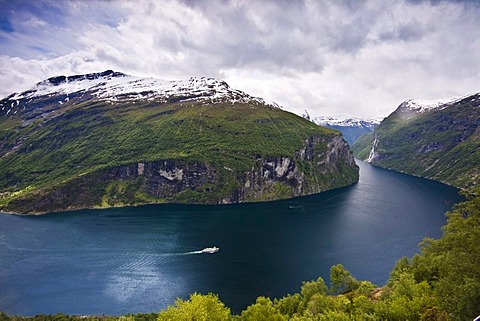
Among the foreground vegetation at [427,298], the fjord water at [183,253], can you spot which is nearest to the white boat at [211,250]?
A: the fjord water at [183,253]

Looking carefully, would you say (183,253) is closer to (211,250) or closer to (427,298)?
(211,250)

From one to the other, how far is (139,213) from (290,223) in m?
85.9

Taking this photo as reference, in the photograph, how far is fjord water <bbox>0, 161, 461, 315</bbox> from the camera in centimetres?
10138

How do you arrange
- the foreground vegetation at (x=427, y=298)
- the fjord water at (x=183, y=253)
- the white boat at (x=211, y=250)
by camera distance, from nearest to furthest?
the foreground vegetation at (x=427, y=298) → the fjord water at (x=183, y=253) → the white boat at (x=211, y=250)

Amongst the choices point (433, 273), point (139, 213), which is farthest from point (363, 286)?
point (139, 213)

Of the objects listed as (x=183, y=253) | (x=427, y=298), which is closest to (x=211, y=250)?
(x=183, y=253)

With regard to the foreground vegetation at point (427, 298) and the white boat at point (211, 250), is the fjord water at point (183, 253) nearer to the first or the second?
the white boat at point (211, 250)

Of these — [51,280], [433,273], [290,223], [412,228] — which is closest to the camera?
[433,273]

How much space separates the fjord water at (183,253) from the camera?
333 feet

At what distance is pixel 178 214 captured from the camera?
19238 centimetres

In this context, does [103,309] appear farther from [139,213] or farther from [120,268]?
[139,213]

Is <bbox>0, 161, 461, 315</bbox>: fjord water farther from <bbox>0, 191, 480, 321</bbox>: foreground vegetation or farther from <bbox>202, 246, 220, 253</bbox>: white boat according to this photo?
<bbox>0, 191, 480, 321</bbox>: foreground vegetation

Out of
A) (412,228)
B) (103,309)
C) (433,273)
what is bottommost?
(103,309)

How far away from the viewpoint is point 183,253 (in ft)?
431
